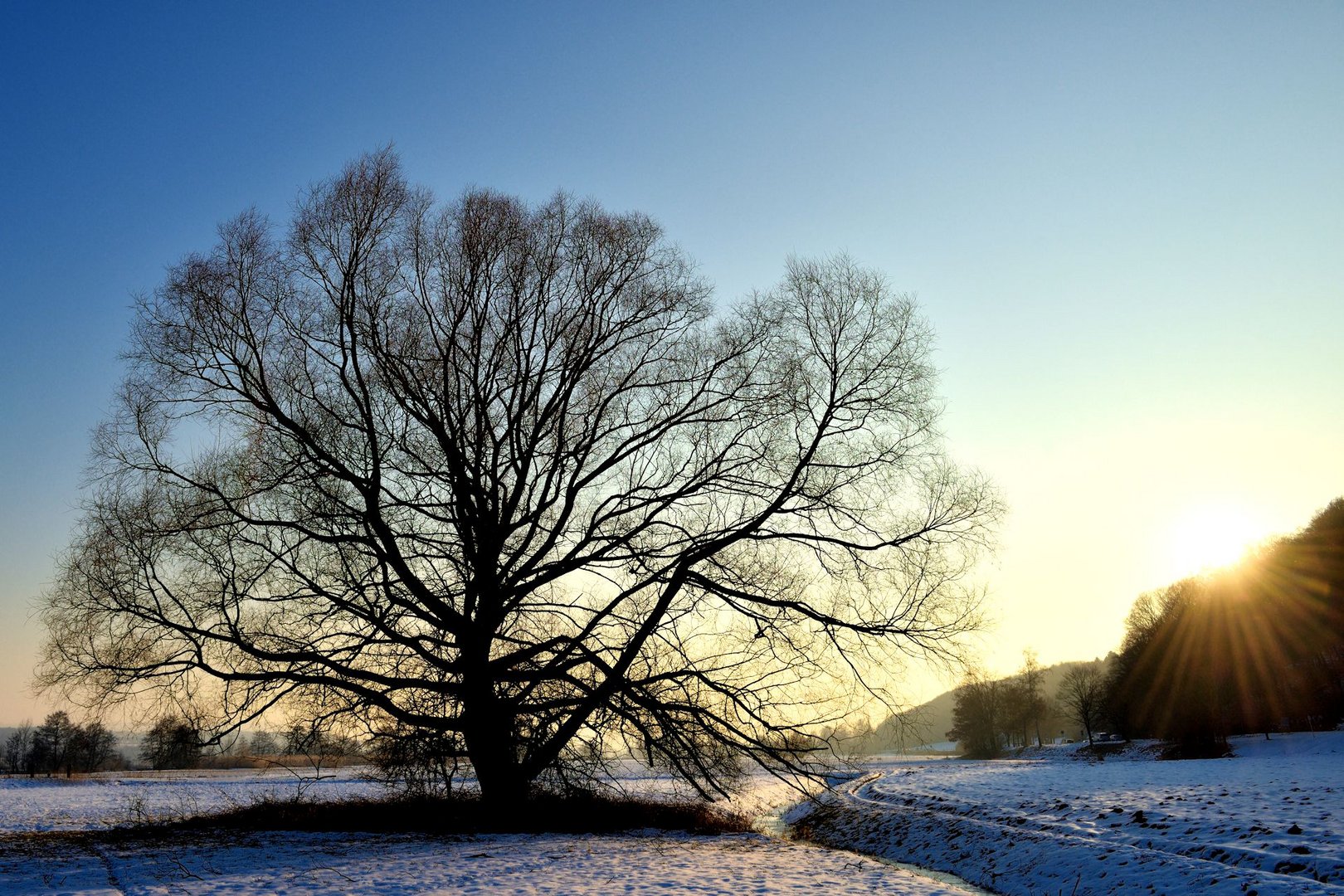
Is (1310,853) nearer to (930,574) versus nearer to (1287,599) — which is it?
(930,574)

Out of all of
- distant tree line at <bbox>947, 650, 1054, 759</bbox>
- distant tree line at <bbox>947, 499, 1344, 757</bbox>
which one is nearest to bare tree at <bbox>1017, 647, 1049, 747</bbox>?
distant tree line at <bbox>947, 650, 1054, 759</bbox>

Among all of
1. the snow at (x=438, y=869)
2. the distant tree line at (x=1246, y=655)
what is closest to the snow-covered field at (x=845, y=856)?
the snow at (x=438, y=869)

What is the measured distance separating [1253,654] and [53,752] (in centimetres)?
11321

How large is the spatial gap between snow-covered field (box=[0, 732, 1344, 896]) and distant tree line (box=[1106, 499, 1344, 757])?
40.5 metres

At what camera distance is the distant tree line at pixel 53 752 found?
210 feet

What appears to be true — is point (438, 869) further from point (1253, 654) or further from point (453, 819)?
point (1253, 654)

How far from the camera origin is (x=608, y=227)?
53.0 feet

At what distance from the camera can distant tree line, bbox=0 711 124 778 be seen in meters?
64.0

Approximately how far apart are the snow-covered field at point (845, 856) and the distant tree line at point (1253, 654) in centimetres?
4051

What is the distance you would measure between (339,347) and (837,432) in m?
10.0

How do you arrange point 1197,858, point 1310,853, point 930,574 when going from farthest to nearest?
point 930,574, point 1197,858, point 1310,853

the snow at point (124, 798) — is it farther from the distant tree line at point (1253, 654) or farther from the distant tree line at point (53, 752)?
the distant tree line at point (1253, 654)

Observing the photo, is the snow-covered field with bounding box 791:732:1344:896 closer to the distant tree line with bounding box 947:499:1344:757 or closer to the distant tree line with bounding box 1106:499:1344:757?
the distant tree line with bounding box 947:499:1344:757

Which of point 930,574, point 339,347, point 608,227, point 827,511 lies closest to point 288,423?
point 339,347
